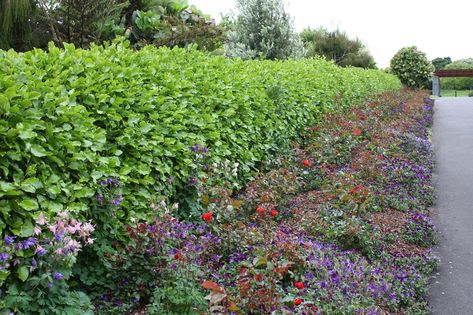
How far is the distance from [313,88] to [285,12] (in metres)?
5.67

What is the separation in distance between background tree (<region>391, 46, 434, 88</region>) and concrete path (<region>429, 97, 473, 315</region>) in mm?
16942

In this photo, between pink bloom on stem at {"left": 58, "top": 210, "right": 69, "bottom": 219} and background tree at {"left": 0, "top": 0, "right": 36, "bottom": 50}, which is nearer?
pink bloom on stem at {"left": 58, "top": 210, "right": 69, "bottom": 219}

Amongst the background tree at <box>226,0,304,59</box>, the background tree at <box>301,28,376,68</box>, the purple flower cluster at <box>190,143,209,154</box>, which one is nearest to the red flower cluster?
the purple flower cluster at <box>190,143,209,154</box>

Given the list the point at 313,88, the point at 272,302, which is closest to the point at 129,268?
the point at 272,302

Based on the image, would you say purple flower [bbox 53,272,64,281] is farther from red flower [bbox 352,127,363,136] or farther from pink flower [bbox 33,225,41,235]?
red flower [bbox 352,127,363,136]

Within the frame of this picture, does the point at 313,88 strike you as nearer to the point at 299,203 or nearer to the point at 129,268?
the point at 299,203

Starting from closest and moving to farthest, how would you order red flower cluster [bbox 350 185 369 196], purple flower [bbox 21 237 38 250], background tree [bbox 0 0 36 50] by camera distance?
purple flower [bbox 21 237 38 250] → red flower cluster [bbox 350 185 369 196] → background tree [bbox 0 0 36 50]

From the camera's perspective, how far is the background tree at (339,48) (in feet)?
81.0

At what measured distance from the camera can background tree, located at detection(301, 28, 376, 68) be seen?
24688 mm

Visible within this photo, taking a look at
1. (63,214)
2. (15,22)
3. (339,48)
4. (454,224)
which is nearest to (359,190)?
(454,224)

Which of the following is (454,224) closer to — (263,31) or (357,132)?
(357,132)

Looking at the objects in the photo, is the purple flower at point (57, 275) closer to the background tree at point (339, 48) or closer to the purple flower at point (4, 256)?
the purple flower at point (4, 256)

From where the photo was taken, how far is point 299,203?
5.71 m

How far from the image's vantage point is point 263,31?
14219 mm
